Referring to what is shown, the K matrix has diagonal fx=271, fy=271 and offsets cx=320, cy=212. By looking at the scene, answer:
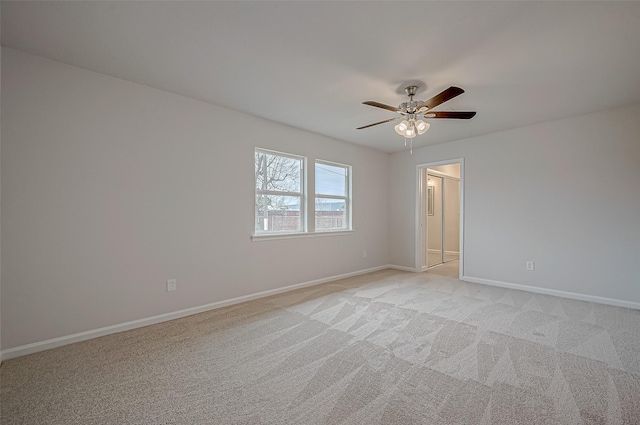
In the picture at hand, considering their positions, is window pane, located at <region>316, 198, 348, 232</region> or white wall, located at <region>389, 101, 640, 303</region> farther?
window pane, located at <region>316, 198, 348, 232</region>

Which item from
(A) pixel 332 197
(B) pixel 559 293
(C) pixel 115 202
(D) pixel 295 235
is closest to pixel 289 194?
(D) pixel 295 235

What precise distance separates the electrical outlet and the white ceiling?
82.2 inches

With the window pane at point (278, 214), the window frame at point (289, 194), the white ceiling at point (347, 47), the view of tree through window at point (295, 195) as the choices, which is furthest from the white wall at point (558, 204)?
the window pane at point (278, 214)

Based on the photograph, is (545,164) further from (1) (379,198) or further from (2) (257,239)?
(2) (257,239)

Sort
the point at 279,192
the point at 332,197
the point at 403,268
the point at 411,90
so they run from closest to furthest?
1. the point at 411,90
2. the point at 279,192
3. the point at 332,197
4. the point at 403,268

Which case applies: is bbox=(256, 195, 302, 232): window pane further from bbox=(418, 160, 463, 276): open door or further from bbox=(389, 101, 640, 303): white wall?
bbox=(418, 160, 463, 276): open door

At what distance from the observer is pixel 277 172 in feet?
13.2

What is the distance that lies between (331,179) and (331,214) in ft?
2.05

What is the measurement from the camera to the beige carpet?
5.16ft

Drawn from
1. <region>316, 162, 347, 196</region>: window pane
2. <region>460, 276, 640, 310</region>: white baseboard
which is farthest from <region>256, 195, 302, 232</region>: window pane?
<region>460, 276, 640, 310</region>: white baseboard

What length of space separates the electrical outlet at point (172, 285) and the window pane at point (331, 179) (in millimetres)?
2476

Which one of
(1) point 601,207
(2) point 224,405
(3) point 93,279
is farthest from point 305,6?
(1) point 601,207

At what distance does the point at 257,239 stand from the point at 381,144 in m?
2.98

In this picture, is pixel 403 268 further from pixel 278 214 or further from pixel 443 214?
pixel 278 214
